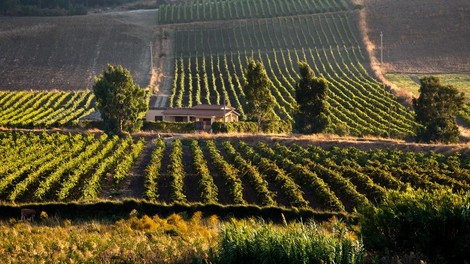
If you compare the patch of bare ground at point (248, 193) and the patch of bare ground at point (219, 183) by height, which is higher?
the patch of bare ground at point (248, 193)

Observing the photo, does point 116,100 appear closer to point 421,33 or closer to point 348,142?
point 348,142

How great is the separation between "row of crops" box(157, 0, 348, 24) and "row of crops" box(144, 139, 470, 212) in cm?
6516

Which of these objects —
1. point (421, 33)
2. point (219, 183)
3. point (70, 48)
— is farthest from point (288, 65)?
point (219, 183)

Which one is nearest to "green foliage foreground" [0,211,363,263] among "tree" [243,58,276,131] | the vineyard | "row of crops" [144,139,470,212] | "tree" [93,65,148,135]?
"row of crops" [144,139,470,212]

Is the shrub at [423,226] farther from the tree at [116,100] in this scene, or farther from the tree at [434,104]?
the tree at [116,100]

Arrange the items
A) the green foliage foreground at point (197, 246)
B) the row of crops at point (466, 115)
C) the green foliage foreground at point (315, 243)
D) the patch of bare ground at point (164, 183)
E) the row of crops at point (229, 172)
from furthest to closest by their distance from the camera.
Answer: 1. the row of crops at point (466, 115)
2. the patch of bare ground at point (164, 183)
3. the row of crops at point (229, 172)
4. the green foliage foreground at point (315, 243)
5. the green foliage foreground at point (197, 246)

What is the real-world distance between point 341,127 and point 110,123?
1943 cm

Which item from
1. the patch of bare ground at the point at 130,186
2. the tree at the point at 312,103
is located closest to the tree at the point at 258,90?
the tree at the point at 312,103

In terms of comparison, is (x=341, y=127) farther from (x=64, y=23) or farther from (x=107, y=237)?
(x=64, y=23)

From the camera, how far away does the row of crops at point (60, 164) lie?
32.7 meters

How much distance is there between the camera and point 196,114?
A: 62531 millimetres

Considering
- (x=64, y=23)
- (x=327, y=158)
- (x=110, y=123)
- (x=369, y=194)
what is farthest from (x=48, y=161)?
(x=64, y=23)

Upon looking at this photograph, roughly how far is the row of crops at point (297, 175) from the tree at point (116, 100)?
9649 mm

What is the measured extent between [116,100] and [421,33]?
55741 millimetres
